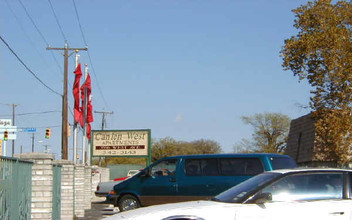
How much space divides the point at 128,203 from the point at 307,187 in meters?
9.71

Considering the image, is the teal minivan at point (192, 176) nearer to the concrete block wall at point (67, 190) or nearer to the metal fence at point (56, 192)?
the concrete block wall at point (67, 190)

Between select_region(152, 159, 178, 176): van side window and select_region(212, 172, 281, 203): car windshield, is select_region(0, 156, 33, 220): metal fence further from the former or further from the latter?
select_region(152, 159, 178, 176): van side window

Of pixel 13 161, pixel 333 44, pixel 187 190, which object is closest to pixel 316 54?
pixel 333 44

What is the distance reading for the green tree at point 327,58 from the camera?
29812 mm

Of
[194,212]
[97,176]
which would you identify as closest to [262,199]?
[194,212]

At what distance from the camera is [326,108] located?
31219 mm

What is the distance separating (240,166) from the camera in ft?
51.9

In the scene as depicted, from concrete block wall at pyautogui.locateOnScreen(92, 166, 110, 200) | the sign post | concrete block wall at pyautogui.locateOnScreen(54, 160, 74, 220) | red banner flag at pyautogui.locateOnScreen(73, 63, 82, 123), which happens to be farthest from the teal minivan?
the sign post

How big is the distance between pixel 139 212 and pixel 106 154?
1146 inches

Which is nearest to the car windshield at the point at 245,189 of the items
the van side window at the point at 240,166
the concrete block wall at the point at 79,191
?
the van side window at the point at 240,166

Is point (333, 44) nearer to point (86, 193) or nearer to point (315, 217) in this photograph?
point (86, 193)

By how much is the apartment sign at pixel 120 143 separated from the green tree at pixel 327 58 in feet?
35.1

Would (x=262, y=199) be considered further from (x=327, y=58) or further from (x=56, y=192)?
(x=327, y=58)

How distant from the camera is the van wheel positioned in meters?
17.2
